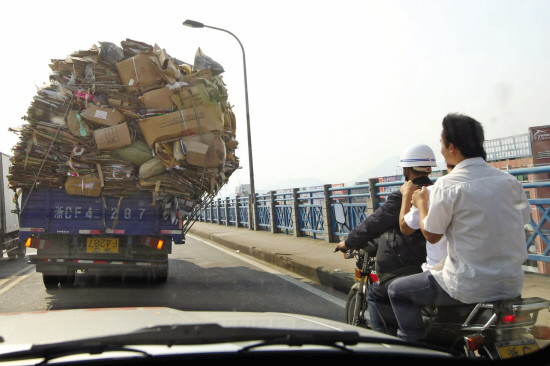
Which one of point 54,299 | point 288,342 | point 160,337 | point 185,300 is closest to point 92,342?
point 160,337

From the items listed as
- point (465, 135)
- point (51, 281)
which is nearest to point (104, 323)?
point (465, 135)

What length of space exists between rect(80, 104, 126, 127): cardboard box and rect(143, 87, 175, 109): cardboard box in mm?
494

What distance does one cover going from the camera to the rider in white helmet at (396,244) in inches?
131

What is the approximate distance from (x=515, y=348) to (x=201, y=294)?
543 centimetres

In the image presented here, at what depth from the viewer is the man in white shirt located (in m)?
2.49

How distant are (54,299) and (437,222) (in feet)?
19.5

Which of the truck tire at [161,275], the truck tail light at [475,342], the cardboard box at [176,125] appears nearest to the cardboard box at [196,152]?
the cardboard box at [176,125]

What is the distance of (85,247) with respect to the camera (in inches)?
291

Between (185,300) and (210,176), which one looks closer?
(185,300)

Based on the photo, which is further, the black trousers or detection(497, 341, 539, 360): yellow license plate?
the black trousers

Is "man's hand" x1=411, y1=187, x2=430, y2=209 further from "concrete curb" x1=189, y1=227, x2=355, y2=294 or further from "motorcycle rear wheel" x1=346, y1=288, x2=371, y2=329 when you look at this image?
"concrete curb" x1=189, y1=227, x2=355, y2=294

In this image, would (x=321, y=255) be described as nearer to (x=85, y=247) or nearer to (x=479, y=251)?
(x=85, y=247)

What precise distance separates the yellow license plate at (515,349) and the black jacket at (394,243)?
3.34 feet

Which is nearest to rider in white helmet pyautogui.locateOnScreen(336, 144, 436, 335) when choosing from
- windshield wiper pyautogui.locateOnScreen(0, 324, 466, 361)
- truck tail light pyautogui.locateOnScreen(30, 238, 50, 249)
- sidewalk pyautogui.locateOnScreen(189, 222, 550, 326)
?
windshield wiper pyautogui.locateOnScreen(0, 324, 466, 361)
